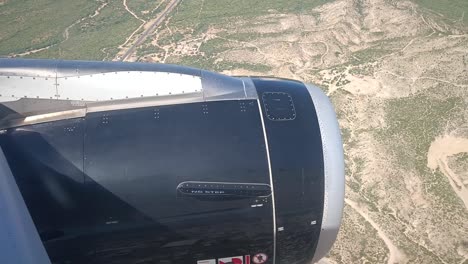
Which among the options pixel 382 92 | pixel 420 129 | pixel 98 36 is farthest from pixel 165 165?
pixel 98 36

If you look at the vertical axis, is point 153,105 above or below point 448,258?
above

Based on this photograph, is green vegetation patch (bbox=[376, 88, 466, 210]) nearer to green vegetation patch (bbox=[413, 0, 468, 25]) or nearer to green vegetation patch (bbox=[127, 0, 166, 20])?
green vegetation patch (bbox=[413, 0, 468, 25])

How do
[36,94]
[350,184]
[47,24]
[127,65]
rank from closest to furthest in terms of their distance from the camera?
[36,94], [127,65], [350,184], [47,24]

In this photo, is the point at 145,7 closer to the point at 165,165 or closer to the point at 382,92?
the point at 382,92

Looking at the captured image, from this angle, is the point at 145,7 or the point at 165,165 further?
the point at 145,7

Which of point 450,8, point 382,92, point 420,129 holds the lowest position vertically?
point 420,129

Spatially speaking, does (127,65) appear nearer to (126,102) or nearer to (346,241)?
(126,102)

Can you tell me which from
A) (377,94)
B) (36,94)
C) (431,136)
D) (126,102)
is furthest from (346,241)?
(36,94)
